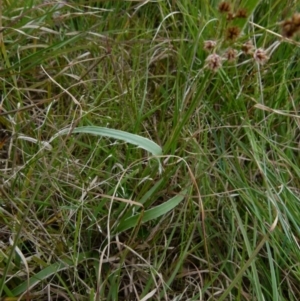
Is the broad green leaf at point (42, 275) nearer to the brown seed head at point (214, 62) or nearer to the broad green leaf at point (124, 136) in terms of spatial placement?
the broad green leaf at point (124, 136)

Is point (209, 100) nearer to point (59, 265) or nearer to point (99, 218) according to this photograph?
point (99, 218)

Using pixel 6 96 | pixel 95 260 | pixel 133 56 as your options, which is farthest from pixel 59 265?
pixel 133 56

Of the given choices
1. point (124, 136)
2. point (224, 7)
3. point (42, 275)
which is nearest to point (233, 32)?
point (224, 7)

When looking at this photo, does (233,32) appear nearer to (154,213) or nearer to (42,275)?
(154,213)

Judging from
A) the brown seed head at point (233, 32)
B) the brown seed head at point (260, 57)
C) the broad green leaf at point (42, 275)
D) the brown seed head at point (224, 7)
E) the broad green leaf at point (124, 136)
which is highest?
the brown seed head at point (224, 7)

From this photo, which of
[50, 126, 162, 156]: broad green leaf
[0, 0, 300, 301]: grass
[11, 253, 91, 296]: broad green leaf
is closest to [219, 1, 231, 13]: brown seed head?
[0, 0, 300, 301]: grass

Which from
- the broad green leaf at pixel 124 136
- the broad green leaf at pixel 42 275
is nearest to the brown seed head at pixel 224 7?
the broad green leaf at pixel 124 136

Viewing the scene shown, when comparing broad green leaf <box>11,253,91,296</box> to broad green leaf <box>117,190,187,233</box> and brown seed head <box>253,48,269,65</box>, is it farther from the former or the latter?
brown seed head <box>253,48,269,65</box>

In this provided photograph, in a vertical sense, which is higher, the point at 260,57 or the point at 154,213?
the point at 260,57
